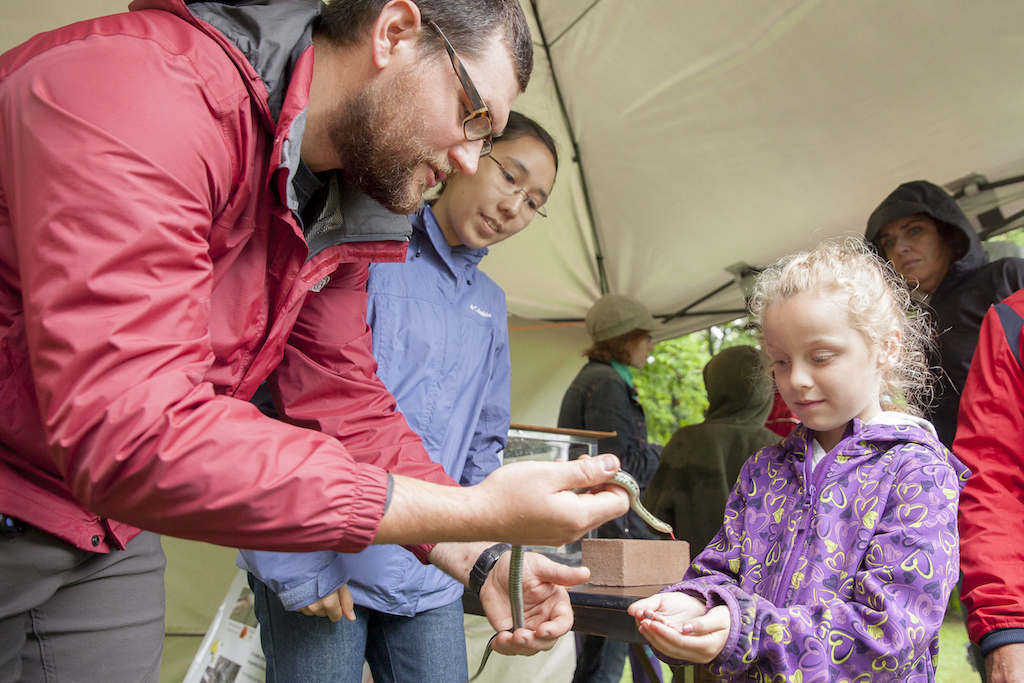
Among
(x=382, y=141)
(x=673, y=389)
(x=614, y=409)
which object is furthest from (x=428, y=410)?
(x=673, y=389)

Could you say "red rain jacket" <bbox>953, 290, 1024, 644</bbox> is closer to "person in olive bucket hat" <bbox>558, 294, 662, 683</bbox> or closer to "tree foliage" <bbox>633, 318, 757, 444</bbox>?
"person in olive bucket hat" <bbox>558, 294, 662, 683</bbox>

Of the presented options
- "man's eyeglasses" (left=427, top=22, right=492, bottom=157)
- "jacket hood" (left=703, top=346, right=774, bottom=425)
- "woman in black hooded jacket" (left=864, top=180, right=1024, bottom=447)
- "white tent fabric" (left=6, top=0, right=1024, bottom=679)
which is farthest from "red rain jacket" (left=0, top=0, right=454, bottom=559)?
"jacket hood" (left=703, top=346, right=774, bottom=425)

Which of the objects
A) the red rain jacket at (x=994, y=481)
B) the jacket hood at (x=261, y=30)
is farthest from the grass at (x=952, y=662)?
the jacket hood at (x=261, y=30)

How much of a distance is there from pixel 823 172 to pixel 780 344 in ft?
7.50

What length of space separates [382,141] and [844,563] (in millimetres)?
1133

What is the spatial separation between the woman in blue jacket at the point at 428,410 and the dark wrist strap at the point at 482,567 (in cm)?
22

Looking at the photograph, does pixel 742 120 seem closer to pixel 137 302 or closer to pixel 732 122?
pixel 732 122

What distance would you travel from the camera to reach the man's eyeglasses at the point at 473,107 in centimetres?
128

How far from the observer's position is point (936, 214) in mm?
2742

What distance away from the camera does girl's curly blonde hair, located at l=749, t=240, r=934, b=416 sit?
1527 millimetres

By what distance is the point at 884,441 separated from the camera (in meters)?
1.40

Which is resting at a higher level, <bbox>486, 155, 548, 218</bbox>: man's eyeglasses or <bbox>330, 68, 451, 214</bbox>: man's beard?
<bbox>486, 155, 548, 218</bbox>: man's eyeglasses

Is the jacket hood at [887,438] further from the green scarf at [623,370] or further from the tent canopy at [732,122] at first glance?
the green scarf at [623,370]

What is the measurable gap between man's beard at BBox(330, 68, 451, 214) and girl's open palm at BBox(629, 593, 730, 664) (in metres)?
0.89
